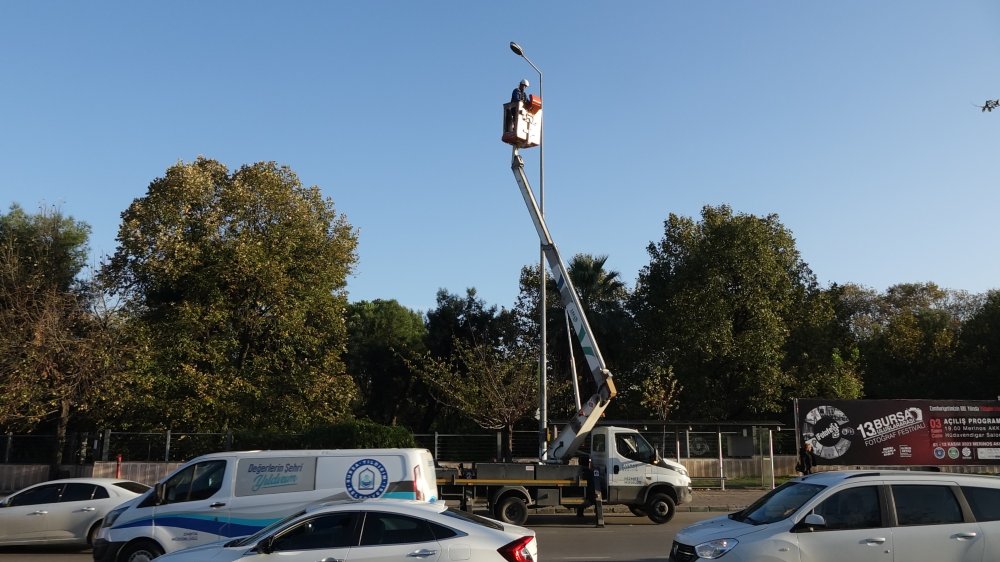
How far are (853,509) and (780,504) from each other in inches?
32.0

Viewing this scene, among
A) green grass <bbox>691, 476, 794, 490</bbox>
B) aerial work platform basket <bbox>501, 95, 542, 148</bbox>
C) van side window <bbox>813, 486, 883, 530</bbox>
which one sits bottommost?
green grass <bbox>691, 476, 794, 490</bbox>

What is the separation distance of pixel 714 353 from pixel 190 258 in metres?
23.0

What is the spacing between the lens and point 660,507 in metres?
18.4

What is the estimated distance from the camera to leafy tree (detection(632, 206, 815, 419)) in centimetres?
3503

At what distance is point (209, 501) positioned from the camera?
11000 mm

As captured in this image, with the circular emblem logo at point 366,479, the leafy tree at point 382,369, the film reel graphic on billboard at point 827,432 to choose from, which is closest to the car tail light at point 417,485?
the circular emblem logo at point 366,479

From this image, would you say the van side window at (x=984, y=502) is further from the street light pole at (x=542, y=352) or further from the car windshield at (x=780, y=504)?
the street light pole at (x=542, y=352)

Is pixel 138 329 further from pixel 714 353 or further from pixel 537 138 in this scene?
pixel 714 353

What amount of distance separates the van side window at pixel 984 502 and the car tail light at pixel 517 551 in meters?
4.90

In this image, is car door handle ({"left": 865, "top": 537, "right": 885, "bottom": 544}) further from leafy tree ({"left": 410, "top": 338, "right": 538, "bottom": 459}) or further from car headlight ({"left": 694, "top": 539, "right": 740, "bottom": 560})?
leafy tree ({"left": 410, "top": 338, "right": 538, "bottom": 459})

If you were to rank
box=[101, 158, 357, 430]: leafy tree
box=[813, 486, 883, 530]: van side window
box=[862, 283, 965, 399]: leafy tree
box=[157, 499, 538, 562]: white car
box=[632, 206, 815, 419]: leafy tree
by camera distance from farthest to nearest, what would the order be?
box=[862, 283, 965, 399]: leafy tree < box=[632, 206, 815, 419]: leafy tree < box=[101, 158, 357, 430]: leafy tree < box=[813, 486, 883, 530]: van side window < box=[157, 499, 538, 562]: white car

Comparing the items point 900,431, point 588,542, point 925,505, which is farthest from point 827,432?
point 925,505

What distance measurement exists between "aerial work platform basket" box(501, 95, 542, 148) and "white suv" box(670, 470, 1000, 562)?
13.6 m

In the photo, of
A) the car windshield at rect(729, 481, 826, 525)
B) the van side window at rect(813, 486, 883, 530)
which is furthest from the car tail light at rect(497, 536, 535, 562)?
the van side window at rect(813, 486, 883, 530)
